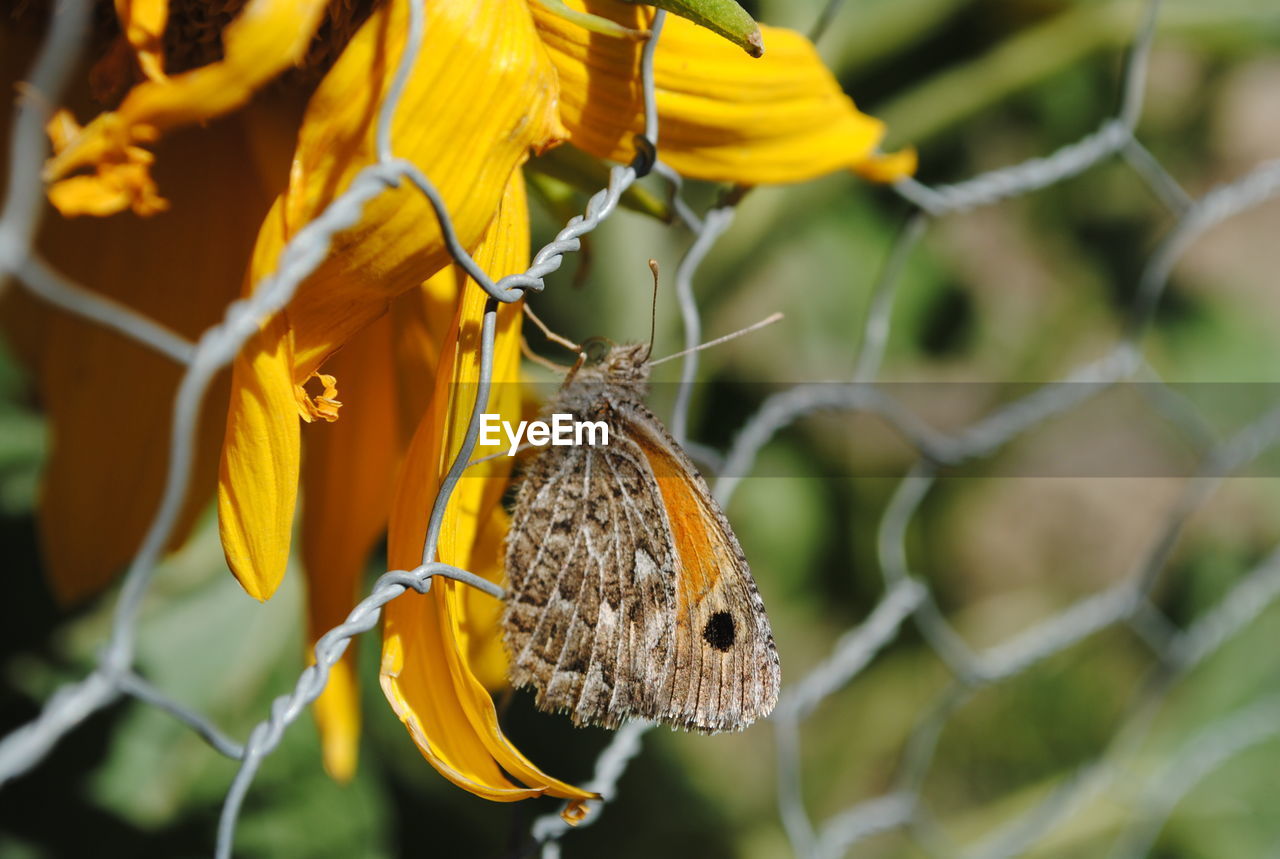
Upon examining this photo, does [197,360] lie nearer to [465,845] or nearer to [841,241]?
[465,845]

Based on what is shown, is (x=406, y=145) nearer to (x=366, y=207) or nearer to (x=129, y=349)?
(x=366, y=207)

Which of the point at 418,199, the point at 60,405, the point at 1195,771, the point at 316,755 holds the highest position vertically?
the point at 418,199

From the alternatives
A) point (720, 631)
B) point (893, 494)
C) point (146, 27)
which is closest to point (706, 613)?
point (720, 631)

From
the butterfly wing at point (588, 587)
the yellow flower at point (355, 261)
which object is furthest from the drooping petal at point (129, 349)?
the butterfly wing at point (588, 587)

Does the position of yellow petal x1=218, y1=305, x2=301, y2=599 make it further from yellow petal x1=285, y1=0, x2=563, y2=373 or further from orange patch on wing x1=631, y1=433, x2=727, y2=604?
orange patch on wing x1=631, y1=433, x2=727, y2=604

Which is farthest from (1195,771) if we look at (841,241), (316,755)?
(316,755)

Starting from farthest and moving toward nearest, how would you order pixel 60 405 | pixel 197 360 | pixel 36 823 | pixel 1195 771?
pixel 1195 771 < pixel 36 823 < pixel 60 405 < pixel 197 360

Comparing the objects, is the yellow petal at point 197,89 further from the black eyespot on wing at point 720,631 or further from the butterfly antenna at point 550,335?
the black eyespot on wing at point 720,631
